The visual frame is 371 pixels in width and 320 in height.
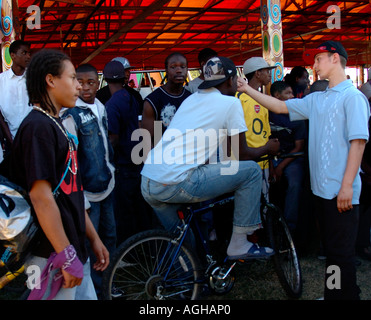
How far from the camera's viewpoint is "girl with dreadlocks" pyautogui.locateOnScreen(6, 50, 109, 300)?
1857 mm

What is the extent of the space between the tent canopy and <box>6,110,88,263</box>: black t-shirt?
832 centimetres

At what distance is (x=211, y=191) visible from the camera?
3.11 metres

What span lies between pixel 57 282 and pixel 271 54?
5.25 meters

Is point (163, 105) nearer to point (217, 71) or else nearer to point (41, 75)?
point (217, 71)

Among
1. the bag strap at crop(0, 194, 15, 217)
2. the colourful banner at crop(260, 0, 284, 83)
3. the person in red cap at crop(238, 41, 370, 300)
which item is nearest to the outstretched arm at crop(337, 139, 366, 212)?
the person in red cap at crop(238, 41, 370, 300)

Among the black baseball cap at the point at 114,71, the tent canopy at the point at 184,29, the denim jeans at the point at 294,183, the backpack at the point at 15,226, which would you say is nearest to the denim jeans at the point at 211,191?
the backpack at the point at 15,226

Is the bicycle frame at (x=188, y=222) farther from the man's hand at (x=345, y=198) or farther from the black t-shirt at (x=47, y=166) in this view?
the black t-shirt at (x=47, y=166)

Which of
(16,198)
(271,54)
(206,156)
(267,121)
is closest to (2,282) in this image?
(16,198)

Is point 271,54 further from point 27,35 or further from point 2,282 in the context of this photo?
point 27,35

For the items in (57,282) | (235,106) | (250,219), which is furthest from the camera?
(250,219)

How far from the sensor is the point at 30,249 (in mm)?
1922

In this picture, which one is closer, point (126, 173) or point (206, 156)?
point (206, 156)

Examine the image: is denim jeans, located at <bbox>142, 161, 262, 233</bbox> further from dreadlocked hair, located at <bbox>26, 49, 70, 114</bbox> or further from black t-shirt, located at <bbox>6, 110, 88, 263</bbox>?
dreadlocked hair, located at <bbox>26, 49, 70, 114</bbox>

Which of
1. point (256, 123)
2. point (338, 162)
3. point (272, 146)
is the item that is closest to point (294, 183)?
point (256, 123)
